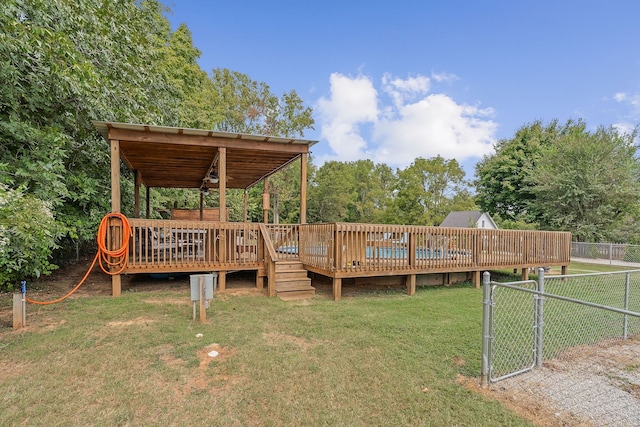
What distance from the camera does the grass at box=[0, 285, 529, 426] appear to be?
2.48m

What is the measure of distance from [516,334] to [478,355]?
50.9 inches

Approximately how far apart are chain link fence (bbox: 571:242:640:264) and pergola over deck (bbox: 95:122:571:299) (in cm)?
956

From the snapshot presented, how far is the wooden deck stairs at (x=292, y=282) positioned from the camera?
6.40 metres

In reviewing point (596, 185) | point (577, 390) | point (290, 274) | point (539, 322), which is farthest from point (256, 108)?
point (577, 390)

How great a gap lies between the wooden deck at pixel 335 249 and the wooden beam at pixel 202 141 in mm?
1724

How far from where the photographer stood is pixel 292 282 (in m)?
6.57

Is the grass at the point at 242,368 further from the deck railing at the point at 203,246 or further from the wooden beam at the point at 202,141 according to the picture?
the wooden beam at the point at 202,141

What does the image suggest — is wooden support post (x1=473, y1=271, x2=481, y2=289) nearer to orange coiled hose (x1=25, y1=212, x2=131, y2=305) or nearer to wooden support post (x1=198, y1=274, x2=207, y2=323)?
wooden support post (x1=198, y1=274, x2=207, y2=323)

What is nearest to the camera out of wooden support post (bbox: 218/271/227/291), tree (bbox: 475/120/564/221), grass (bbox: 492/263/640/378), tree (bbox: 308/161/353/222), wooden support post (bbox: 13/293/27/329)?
grass (bbox: 492/263/640/378)

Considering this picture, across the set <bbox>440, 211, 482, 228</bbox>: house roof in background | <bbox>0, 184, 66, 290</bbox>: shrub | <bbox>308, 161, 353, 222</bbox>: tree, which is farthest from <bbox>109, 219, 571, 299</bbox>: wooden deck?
<bbox>308, 161, 353, 222</bbox>: tree

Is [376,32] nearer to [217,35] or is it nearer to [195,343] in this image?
[217,35]

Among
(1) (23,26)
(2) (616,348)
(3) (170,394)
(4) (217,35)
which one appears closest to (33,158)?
(1) (23,26)

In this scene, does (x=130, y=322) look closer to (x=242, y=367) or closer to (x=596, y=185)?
(x=242, y=367)

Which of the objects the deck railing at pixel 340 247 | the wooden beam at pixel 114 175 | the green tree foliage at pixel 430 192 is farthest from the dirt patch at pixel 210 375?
the green tree foliage at pixel 430 192
